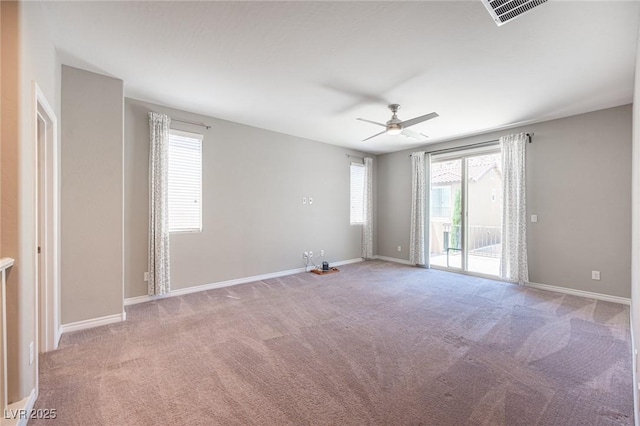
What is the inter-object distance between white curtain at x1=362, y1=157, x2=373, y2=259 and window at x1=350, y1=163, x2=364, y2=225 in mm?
75

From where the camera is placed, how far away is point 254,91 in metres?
3.40

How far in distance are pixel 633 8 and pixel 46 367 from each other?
5.25 m

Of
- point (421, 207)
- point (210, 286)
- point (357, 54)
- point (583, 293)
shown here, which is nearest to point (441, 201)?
point (421, 207)

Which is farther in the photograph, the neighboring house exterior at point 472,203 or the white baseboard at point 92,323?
the neighboring house exterior at point 472,203

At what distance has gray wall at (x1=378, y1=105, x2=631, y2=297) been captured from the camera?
3.78m

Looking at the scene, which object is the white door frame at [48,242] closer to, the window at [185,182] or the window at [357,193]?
the window at [185,182]

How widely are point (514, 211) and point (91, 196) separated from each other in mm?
6069

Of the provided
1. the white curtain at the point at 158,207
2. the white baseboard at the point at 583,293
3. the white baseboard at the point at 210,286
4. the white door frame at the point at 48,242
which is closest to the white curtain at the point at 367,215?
the white baseboard at the point at 210,286

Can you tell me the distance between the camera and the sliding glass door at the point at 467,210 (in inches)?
203

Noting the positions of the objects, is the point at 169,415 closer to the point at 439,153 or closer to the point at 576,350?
the point at 576,350

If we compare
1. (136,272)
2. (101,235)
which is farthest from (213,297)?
(101,235)

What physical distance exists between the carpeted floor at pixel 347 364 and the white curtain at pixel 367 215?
115 inches

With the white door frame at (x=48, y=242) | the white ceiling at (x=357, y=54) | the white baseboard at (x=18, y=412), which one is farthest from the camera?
the white door frame at (x=48, y=242)

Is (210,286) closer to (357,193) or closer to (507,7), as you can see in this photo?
(357,193)
